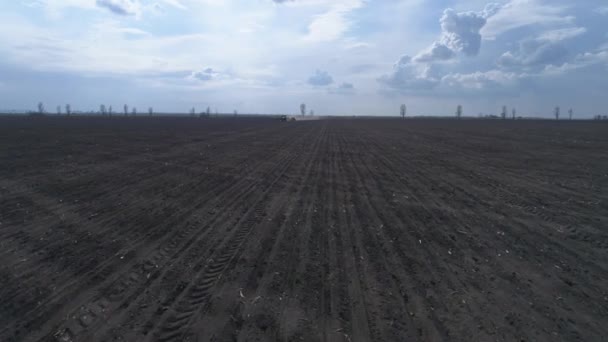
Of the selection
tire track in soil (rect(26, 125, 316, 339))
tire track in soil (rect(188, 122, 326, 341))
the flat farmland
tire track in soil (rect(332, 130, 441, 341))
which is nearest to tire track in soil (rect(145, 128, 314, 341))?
the flat farmland

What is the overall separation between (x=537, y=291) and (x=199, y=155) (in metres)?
17.7

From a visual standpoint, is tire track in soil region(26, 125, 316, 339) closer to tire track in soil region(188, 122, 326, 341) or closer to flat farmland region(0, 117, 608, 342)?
flat farmland region(0, 117, 608, 342)

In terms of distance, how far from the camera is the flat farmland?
4.32m

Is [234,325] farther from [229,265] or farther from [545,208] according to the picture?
[545,208]

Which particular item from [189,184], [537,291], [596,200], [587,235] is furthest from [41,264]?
[596,200]

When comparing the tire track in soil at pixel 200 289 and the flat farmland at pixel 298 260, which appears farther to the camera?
the flat farmland at pixel 298 260

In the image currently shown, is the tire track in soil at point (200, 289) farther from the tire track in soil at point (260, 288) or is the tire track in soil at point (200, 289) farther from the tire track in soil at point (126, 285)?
the tire track in soil at point (126, 285)

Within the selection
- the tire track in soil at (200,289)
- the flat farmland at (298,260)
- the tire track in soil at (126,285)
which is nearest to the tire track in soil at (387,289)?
the flat farmland at (298,260)

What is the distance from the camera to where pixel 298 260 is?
615 centimetres

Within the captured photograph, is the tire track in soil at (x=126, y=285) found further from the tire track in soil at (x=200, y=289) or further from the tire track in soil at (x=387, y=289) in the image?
the tire track in soil at (x=387, y=289)

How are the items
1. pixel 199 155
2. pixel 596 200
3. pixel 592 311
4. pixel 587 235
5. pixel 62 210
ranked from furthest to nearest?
pixel 199 155 → pixel 596 200 → pixel 62 210 → pixel 587 235 → pixel 592 311

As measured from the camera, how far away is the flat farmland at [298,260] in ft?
14.2

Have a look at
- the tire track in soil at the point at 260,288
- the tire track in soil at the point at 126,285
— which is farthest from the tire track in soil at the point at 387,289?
the tire track in soil at the point at 126,285

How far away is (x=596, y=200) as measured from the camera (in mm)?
10695
